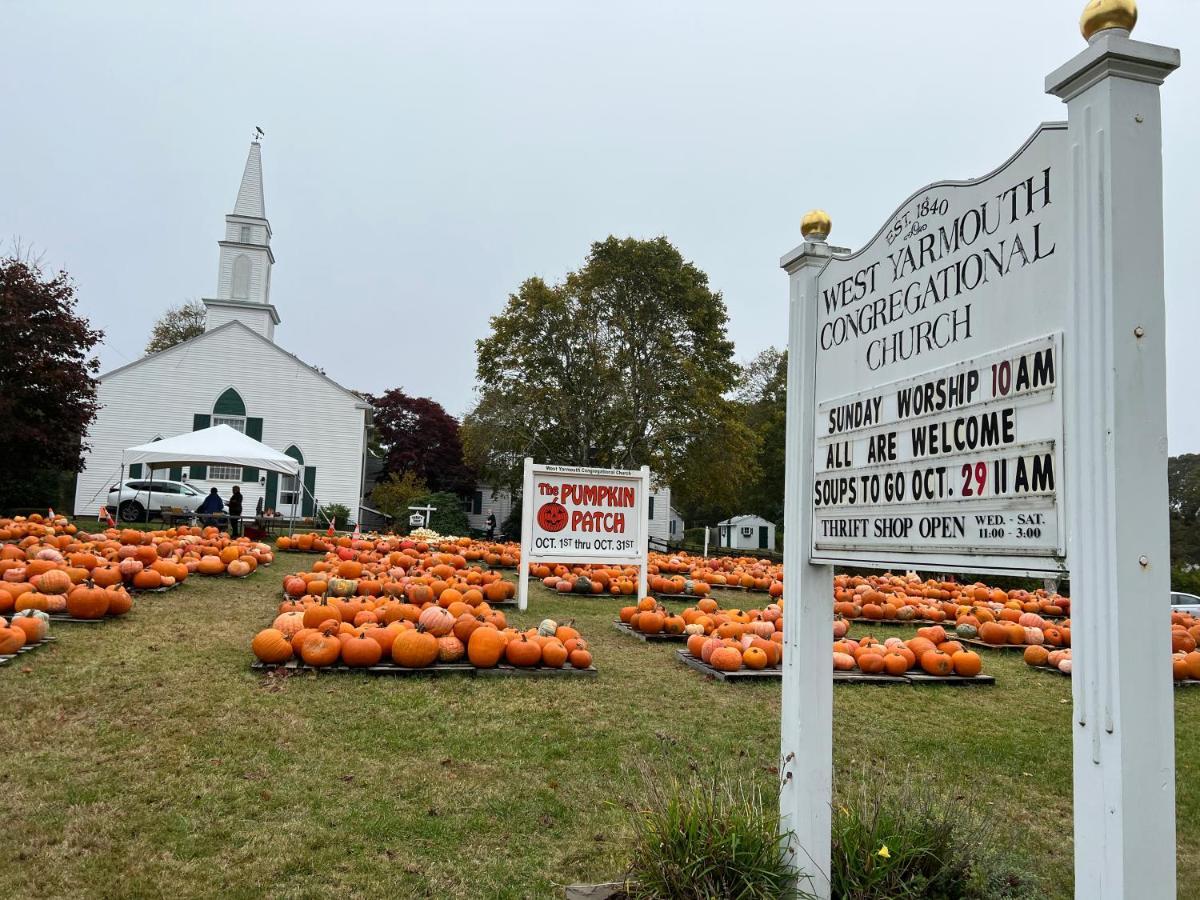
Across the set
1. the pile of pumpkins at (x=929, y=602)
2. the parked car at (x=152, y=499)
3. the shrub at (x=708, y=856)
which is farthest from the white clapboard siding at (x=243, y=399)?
the shrub at (x=708, y=856)

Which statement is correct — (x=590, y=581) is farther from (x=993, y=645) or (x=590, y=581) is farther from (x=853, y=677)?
(x=853, y=677)

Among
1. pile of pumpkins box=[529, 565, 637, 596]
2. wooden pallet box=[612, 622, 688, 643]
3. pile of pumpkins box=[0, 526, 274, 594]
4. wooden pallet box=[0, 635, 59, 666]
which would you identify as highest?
pile of pumpkins box=[0, 526, 274, 594]

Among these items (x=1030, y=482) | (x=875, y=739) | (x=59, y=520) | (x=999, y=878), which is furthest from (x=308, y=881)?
(x=59, y=520)

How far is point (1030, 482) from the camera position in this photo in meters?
2.08

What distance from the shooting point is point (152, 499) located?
23984mm

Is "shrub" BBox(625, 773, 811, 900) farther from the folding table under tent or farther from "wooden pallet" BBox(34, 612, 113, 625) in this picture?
the folding table under tent

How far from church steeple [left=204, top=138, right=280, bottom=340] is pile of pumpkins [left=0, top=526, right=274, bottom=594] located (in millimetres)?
23490

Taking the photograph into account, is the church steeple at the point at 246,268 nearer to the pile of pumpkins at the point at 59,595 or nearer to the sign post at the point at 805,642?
the pile of pumpkins at the point at 59,595

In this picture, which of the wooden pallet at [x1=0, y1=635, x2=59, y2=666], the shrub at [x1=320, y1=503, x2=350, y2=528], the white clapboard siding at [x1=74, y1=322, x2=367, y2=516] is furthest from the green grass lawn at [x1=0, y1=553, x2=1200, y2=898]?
the white clapboard siding at [x1=74, y1=322, x2=367, y2=516]

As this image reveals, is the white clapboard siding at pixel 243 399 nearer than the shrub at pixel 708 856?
No

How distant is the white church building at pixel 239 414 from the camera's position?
29.6 meters

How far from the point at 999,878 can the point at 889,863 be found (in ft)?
1.56

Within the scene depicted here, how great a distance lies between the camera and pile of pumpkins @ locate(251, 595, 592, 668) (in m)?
6.00

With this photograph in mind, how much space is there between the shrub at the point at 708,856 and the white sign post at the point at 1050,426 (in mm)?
104
